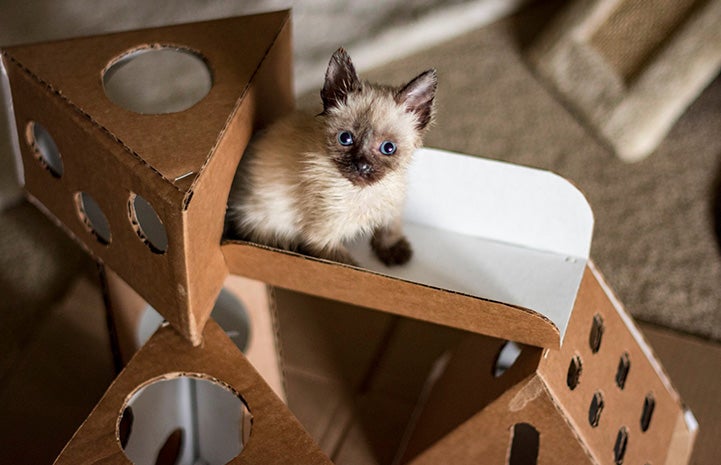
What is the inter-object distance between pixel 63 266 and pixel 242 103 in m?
0.84

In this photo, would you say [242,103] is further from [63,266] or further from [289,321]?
[63,266]

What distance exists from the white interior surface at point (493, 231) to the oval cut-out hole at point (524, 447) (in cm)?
33

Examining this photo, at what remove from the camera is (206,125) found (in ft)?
2.89

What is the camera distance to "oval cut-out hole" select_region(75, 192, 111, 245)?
1008mm

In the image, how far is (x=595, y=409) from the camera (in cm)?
102

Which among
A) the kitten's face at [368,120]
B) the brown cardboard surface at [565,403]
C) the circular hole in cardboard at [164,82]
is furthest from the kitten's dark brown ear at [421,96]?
the circular hole in cardboard at [164,82]

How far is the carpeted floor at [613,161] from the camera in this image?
1636mm

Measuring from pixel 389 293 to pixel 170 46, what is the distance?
454 mm

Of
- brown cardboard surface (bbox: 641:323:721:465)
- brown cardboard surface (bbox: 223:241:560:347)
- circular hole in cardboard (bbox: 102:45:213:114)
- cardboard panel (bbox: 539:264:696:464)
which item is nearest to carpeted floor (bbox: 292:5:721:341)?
brown cardboard surface (bbox: 641:323:721:465)

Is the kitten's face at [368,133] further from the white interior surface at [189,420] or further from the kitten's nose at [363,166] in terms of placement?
the white interior surface at [189,420]

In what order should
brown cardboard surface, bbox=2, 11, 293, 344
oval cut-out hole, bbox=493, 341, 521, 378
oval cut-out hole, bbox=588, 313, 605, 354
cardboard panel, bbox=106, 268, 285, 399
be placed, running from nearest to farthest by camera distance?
brown cardboard surface, bbox=2, 11, 293, 344, oval cut-out hole, bbox=588, 313, 605, 354, oval cut-out hole, bbox=493, 341, 521, 378, cardboard panel, bbox=106, 268, 285, 399

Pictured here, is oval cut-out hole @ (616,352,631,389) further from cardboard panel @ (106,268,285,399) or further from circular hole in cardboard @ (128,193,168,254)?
circular hole in cardboard @ (128,193,168,254)

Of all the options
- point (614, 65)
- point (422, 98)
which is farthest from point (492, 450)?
point (614, 65)

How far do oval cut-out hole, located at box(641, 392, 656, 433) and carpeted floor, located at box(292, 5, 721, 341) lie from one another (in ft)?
1.50
